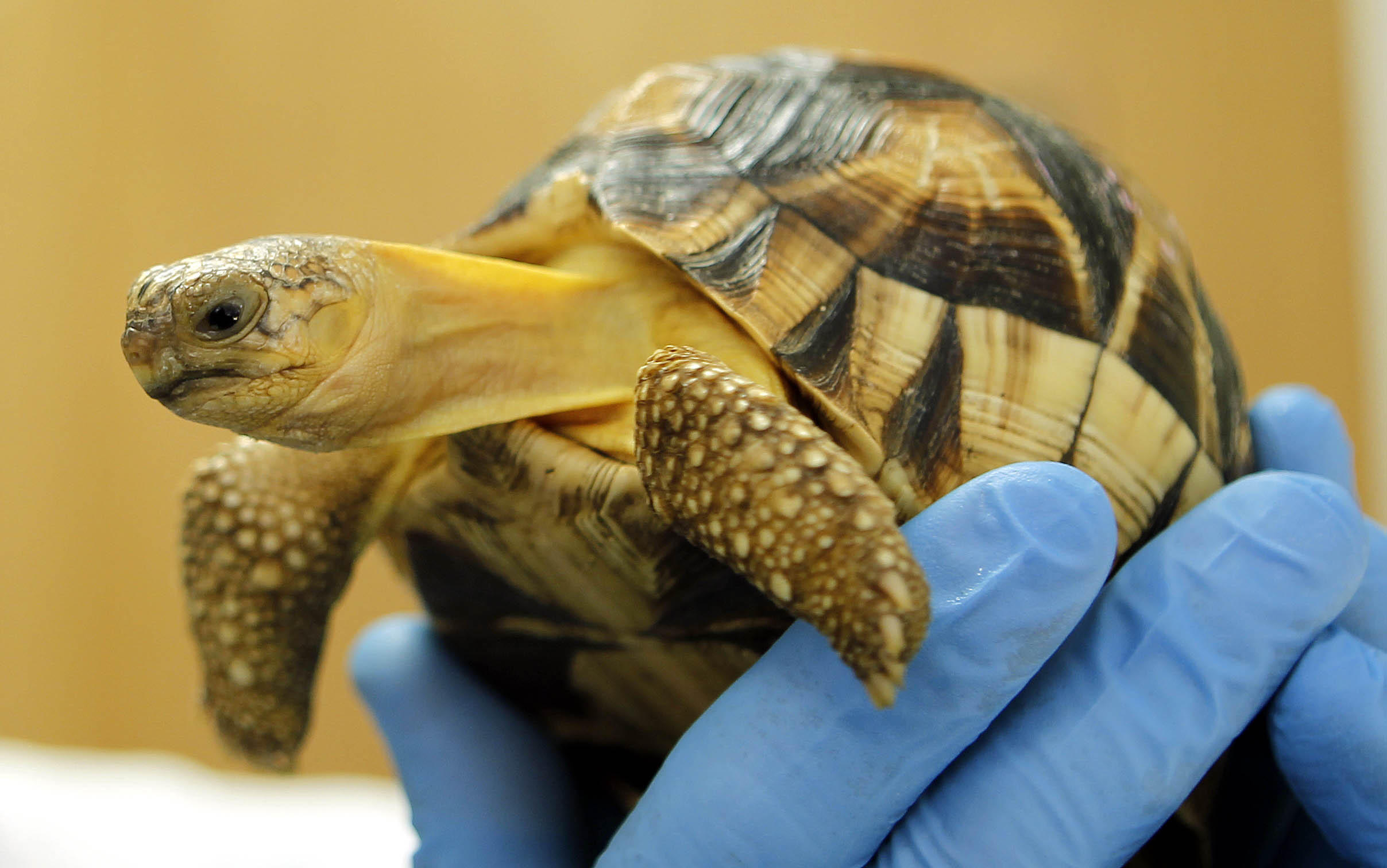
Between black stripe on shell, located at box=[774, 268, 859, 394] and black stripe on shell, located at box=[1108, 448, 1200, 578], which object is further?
black stripe on shell, located at box=[1108, 448, 1200, 578]

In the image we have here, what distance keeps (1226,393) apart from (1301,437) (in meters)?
0.25

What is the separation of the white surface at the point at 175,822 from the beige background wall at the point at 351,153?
0.68 meters

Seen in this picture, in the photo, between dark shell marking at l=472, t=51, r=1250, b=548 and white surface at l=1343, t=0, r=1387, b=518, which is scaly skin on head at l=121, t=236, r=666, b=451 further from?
white surface at l=1343, t=0, r=1387, b=518

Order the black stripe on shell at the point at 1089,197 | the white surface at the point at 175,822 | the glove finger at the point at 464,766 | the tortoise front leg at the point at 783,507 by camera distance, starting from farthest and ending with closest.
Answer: the white surface at the point at 175,822 → the glove finger at the point at 464,766 → the black stripe on shell at the point at 1089,197 → the tortoise front leg at the point at 783,507

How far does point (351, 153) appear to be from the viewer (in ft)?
8.61

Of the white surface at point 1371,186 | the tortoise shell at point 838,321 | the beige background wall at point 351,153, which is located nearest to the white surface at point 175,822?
the beige background wall at point 351,153

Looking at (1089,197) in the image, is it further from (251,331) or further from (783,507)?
(251,331)

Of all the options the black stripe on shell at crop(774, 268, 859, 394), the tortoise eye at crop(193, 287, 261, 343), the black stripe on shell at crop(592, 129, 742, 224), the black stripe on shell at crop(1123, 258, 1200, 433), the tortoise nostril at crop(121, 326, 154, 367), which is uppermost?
the black stripe on shell at crop(592, 129, 742, 224)

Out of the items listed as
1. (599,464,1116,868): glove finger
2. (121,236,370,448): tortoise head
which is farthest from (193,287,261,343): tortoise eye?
(599,464,1116,868): glove finger

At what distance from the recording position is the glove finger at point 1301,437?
3.84 feet

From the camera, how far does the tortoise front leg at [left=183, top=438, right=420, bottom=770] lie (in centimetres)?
96

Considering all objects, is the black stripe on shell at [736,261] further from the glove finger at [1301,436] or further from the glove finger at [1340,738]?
the glove finger at [1301,436]

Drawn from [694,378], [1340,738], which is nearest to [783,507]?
[694,378]

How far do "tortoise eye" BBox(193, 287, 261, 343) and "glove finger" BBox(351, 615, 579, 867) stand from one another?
2.30 feet
